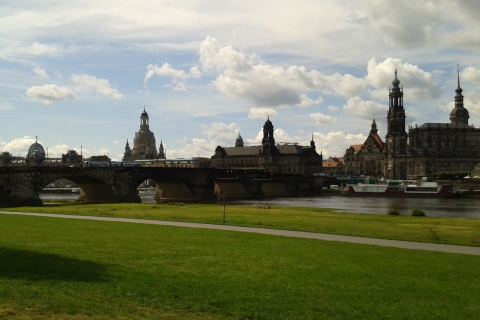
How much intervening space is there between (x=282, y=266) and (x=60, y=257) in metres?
7.43

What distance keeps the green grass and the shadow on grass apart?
0.03 m

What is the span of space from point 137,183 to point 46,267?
85.6m

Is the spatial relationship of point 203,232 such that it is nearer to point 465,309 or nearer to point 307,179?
point 465,309

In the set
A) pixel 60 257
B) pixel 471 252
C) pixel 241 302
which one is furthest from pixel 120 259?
pixel 471 252

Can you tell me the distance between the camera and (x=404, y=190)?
14600 centimetres

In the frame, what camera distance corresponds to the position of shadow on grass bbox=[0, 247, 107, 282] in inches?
615

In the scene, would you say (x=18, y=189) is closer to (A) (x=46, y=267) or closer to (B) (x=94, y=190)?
(B) (x=94, y=190)

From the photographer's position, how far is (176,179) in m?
125

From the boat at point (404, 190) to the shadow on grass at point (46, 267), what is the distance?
12915 cm

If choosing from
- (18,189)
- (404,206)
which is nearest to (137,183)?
(18,189)

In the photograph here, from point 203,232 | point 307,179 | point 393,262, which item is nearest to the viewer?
point 393,262

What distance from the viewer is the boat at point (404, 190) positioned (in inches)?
5468

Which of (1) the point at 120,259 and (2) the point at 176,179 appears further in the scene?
(2) the point at 176,179

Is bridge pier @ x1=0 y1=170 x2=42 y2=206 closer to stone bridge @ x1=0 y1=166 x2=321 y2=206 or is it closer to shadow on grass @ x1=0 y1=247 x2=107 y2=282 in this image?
stone bridge @ x1=0 y1=166 x2=321 y2=206
